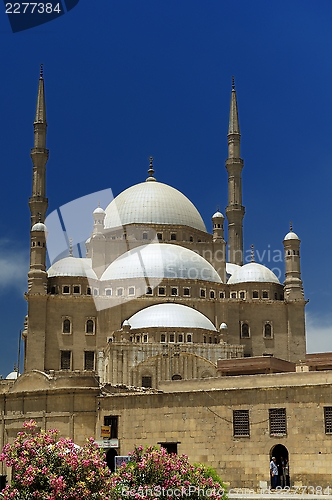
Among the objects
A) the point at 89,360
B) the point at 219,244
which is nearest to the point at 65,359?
the point at 89,360

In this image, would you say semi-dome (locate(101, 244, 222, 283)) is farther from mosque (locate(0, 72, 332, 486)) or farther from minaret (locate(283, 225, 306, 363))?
minaret (locate(283, 225, 306, 363))

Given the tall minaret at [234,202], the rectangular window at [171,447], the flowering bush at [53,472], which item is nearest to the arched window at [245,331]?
the tall minaret at [234,202]

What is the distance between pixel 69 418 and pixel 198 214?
24.3 metres

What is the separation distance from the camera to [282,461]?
22.1m

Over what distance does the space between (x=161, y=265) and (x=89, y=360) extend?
5.98 metres

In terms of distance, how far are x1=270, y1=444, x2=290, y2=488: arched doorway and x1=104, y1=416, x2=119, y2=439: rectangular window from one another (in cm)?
500

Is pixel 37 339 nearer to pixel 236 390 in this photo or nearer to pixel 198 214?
pixel 198 214

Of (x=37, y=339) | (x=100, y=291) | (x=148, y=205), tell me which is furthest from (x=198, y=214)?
(x=37, y=339)

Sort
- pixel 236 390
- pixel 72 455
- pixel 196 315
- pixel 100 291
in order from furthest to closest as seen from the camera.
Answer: pixel 100 291
pixel 196 315
pixel 236 390
pixel 72 455

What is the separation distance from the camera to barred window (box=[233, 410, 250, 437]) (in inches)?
896

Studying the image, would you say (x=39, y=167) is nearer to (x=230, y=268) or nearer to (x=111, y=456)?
(x=230, y=268)

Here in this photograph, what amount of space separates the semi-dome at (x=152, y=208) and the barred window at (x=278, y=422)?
76.0 feet

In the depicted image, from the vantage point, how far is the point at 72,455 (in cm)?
1500

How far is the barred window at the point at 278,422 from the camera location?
878 inches
